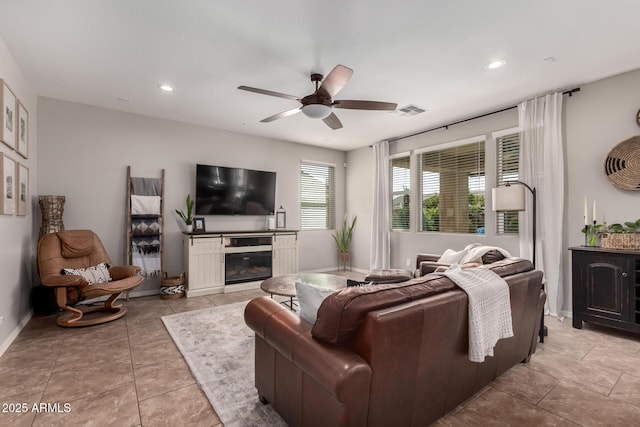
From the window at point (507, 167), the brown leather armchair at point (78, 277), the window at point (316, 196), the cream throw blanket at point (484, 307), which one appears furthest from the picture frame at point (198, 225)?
the window at point (507, 167)

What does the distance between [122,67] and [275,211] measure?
333cm

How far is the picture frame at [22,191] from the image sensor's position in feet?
10.1

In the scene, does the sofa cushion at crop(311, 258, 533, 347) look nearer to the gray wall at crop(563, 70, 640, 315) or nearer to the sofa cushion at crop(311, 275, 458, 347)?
the sofa cushion at crop(311, 275, 458, 347)

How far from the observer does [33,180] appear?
377cm

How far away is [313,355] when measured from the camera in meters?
1.37

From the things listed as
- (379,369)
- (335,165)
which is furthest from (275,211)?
(379,369)

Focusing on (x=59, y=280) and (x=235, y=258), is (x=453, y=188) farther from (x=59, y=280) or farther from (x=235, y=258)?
(x=59, y=280)

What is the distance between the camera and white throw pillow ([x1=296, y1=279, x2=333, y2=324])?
1633mm

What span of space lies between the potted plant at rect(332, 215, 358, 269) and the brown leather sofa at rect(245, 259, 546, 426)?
4649mm

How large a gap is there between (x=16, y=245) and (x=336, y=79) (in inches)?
141

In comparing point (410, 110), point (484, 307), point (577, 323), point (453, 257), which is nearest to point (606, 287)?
point (577, 323)

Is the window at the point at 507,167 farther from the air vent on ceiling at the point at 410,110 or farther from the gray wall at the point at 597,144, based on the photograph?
the air vent on ceiling at the point at 410,110

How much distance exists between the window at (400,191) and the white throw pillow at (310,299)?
422 cm

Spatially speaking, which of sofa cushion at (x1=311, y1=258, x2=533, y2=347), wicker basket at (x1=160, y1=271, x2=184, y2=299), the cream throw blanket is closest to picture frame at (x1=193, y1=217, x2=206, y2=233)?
wicker basket at (x1=160, y1=271, x2=184, y2=299)
